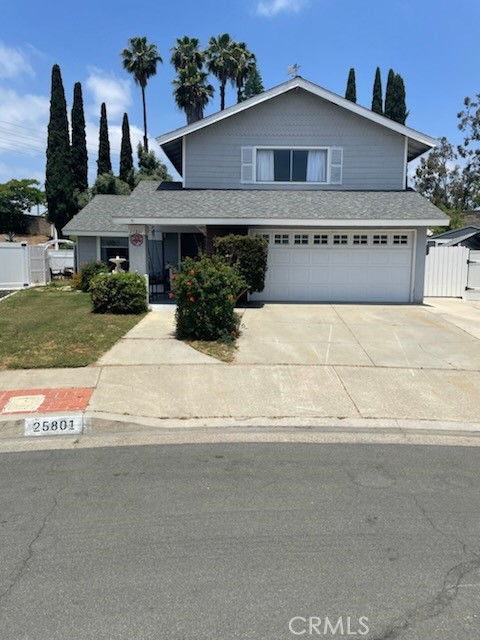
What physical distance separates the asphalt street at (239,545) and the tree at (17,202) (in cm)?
4805

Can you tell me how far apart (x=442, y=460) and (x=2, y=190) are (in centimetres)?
5507

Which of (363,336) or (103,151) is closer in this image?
(363,336)

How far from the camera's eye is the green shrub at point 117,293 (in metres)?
13.5

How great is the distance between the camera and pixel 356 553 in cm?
360

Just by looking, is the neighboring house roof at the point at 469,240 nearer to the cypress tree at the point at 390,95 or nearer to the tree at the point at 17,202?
the cypress tree at the point at 390,95

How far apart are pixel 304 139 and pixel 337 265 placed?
4833 mm

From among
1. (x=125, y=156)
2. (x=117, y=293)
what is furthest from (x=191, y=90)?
(x=117, y=293)

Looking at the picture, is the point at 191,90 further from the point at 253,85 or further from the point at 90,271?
the point at 90,271

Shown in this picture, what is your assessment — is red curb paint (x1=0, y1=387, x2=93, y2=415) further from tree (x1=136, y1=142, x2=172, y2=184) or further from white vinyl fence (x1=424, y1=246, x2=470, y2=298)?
tree (x1=136, y1=142, x2=172, y2=184)

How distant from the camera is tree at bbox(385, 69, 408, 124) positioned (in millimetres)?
45281

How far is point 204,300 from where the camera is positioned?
1050 centimetres

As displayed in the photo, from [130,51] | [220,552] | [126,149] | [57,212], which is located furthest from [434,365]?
[130,51]

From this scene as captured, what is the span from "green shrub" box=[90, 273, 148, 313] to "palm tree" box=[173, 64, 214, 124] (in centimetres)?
3514

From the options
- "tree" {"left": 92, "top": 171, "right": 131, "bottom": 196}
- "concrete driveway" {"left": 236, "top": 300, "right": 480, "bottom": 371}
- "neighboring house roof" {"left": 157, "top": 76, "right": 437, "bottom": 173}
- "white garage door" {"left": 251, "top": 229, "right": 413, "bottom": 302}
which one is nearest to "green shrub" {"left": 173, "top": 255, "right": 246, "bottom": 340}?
"concrete driveway" {"left": 236, "top": 300, "right": 480, "bottom": 371}
